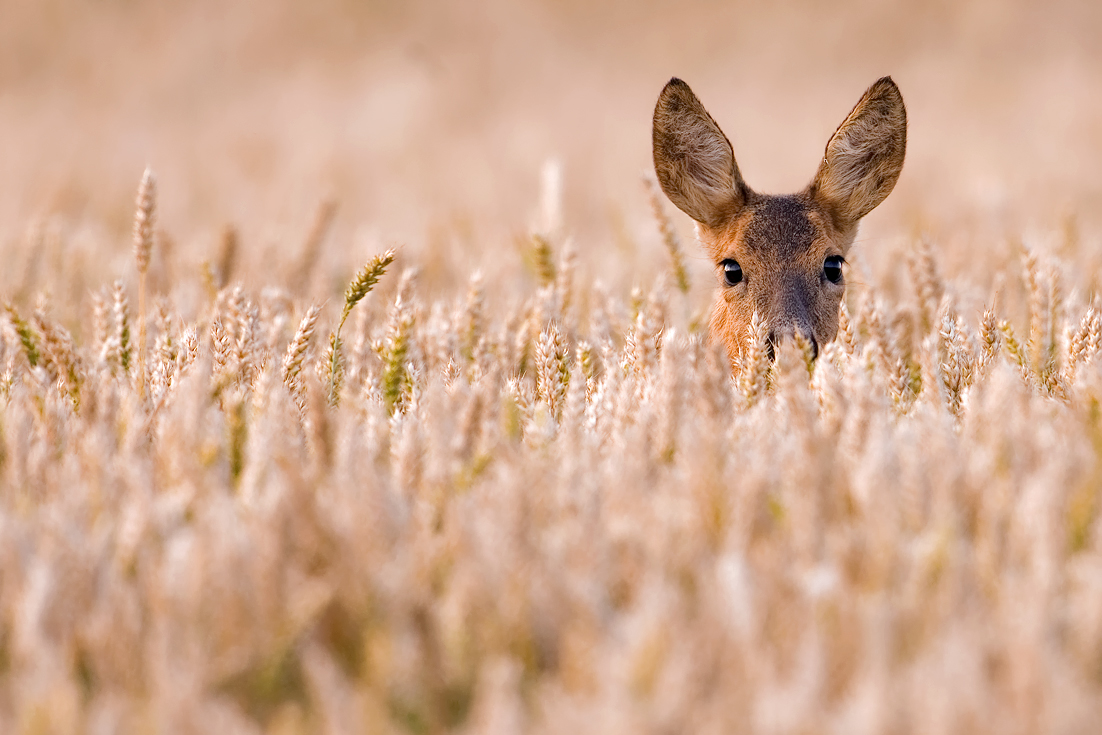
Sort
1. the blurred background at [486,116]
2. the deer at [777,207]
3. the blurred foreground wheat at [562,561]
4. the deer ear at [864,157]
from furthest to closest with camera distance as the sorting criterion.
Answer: the blurred background at [486,116]
the deer ear at [864,157]
the deer at [777,207]
the blurred foreground wheat at [562,561]

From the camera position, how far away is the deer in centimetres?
482

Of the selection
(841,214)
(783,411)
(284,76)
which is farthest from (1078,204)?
(284,76)

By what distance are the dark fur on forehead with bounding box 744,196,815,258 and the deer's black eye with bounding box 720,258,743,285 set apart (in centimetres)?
10

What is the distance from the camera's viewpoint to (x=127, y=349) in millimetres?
4051

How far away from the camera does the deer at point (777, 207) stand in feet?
15.8

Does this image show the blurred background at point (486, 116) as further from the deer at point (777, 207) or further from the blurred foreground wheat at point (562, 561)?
the blurred foreground wheat at point (562, 561)

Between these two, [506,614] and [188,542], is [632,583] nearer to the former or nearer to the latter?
[506,614]

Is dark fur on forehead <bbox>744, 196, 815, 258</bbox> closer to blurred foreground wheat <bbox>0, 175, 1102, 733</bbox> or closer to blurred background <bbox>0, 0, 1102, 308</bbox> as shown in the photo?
blurred background <bbox>0, 0, 1102, 308</bbox>

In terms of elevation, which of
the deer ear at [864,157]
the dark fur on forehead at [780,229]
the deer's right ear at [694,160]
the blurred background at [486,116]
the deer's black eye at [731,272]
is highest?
the blurred background at [486,116]

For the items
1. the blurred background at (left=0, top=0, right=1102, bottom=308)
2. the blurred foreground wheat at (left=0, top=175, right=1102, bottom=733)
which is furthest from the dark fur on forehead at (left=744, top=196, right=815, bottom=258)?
the blurred foreground wheat at (left=0, top=175, right=1102, bottom=733)

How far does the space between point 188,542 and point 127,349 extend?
6.69ft

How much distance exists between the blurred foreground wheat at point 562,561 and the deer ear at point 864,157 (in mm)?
1939

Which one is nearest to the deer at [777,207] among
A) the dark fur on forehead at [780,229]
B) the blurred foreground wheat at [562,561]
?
the dark fur on forehead at [780,229]

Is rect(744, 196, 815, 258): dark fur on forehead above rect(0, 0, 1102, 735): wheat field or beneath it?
above
